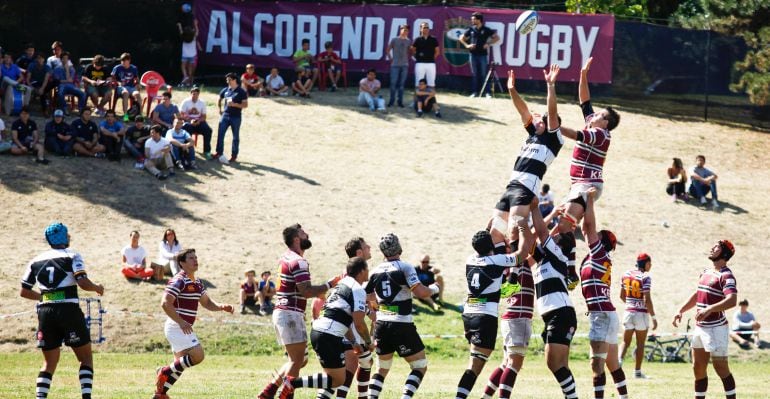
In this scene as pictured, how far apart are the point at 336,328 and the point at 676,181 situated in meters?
20.8

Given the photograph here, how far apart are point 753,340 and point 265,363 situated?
11.4 metres

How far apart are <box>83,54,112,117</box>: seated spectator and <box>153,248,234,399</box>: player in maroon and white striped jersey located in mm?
18116

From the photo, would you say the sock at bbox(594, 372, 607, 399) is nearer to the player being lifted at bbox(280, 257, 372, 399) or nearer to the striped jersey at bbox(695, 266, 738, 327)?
the striped jersey at bbox(695, 266, 738, 327)

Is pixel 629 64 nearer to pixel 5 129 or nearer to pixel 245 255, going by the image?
pixel 245 255

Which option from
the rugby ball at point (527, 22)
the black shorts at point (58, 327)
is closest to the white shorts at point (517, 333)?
the black shorts at point (58, 327)

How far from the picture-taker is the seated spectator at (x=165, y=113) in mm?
29209

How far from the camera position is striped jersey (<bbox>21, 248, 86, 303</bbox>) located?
13.2m

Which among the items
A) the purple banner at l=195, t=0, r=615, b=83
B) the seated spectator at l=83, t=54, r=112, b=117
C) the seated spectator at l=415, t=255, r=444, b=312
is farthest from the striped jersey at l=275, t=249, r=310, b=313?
the purple banner at l=195, t=0, r=615, b=83

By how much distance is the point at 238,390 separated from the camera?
51.6 ft

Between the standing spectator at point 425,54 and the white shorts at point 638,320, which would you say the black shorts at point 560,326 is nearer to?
the white shorts at point 638,320

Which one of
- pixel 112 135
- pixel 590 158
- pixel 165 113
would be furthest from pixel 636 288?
pixel 112 135

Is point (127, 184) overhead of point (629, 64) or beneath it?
beneath

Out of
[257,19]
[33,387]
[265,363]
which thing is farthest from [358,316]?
[257,19]

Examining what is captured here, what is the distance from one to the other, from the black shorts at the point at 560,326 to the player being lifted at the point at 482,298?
66 centimetres
